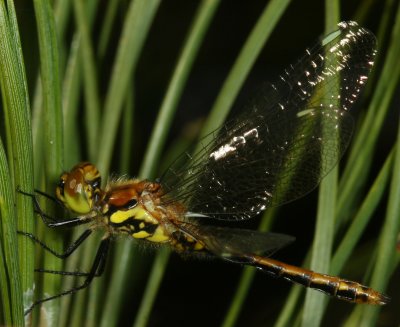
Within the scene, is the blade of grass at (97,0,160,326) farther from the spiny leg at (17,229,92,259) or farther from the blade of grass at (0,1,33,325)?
→ the blade of grass at (0,1,33,325)

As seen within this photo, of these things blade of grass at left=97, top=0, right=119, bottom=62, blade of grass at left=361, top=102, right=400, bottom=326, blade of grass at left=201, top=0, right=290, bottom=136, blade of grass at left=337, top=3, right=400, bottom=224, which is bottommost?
blade of grass at left=361, top=102, right=400, bottom=326

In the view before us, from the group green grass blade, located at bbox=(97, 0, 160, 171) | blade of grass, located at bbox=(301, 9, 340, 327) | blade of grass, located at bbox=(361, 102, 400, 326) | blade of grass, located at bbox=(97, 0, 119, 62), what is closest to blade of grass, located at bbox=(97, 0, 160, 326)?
green grass blade, located at bbox=(97, 0, 160, 171)

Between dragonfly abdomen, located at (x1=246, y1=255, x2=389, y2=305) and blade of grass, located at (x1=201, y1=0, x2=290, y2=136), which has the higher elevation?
blade of grass, located at (x1=201, y1=0, x2=290, y2=136)

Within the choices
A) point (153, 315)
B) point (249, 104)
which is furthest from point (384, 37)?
point (153, 315)

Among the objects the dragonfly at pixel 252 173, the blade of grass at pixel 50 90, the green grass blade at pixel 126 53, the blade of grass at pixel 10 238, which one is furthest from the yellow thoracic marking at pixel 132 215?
the blade of grass at pixel 10 238

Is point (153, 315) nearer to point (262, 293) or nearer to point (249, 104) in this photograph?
point (262, 293)

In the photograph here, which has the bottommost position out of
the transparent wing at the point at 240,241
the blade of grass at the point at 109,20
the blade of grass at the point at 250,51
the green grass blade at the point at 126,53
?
the transparent wing at the point at 240,241

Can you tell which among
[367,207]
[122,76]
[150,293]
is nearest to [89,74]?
[122,76]

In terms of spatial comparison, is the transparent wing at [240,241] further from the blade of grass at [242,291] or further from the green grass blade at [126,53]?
the green grass blade at [126,53]
